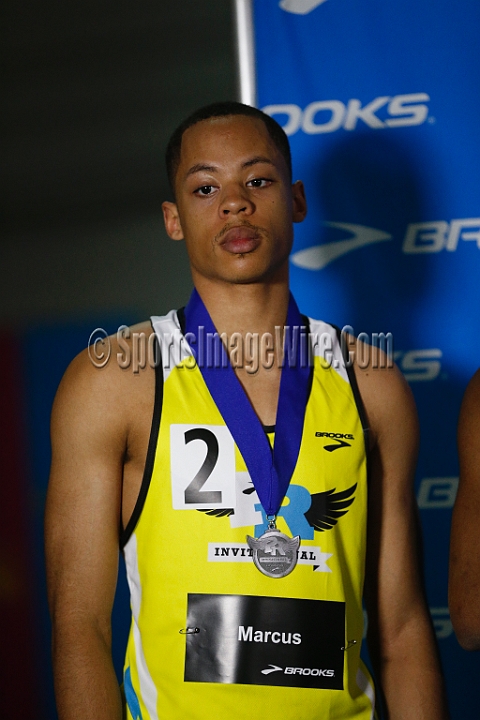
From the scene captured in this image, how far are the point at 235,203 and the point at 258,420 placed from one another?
46 centimetres

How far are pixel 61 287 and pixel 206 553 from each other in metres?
5.11

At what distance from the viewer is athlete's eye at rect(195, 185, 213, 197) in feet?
5.99

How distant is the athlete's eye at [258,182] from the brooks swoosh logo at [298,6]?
3.59 ft

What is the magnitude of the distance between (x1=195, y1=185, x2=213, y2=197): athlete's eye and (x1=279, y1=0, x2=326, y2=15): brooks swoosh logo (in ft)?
3.69

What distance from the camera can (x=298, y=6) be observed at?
2.66 meters

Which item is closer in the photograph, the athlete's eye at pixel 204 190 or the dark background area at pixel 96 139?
the athlete's eye at pixel 204 190

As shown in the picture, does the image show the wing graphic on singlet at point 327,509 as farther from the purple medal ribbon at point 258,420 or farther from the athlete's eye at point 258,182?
the athlete's eye at point 258,182

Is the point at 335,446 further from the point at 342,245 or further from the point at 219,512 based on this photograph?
the point at 342,245

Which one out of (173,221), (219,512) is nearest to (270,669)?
(219,512)

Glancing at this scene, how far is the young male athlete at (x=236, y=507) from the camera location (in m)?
1.60

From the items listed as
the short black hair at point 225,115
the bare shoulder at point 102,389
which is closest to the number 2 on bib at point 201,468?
the bare shoulder at point 102,389

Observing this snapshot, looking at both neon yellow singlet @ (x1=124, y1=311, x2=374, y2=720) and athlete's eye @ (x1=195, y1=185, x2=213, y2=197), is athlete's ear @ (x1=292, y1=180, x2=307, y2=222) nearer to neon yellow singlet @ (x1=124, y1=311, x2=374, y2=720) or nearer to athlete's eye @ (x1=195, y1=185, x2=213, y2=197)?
athlete's eye @ (x1=195, y1=185, x2=213, y2=197)

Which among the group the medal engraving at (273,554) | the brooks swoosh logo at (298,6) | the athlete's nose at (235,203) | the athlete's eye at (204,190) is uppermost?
the brooks swoosh logo at (298,6)

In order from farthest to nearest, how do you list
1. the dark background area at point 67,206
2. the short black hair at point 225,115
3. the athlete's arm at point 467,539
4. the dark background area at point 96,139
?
the dark background area at point 96,139 → the dark background area at point 67,206 → the short black hair at point 225,115 → the athlete's arm at point 467,539
